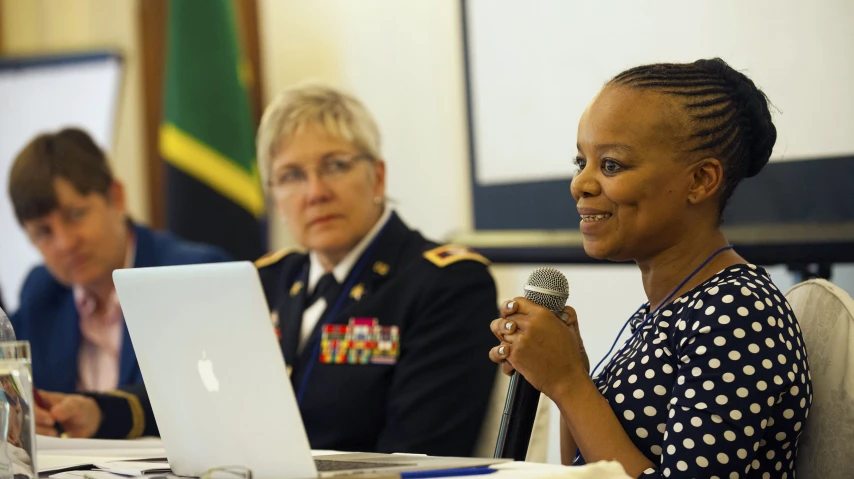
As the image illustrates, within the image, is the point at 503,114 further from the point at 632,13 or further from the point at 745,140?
the point at 745,140

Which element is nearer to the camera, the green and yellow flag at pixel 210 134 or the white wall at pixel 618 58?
the white wall at pixel 618 58

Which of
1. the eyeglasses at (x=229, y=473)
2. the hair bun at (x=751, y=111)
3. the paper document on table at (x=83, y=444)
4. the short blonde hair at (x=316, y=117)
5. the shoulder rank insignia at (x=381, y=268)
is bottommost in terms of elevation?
the paper document on table at (x=83, y=444)

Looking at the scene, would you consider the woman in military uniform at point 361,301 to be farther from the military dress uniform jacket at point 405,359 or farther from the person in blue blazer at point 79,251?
the person in blue blazer at point 79,251

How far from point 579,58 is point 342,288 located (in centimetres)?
104

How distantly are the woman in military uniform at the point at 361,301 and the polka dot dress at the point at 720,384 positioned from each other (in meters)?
0.68

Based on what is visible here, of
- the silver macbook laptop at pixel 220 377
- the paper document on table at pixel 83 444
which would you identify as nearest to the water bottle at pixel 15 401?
the silver macbook laptop at pixel 220 377

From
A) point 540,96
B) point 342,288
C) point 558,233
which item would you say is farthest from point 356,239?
point 540,96

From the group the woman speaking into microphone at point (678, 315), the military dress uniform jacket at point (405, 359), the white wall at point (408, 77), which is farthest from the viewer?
the white wall at point (408, 77)

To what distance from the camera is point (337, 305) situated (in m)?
2.23

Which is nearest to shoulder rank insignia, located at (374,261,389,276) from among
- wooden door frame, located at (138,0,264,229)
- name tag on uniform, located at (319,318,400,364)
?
name tag on uniform, located at (319,318,400,364)

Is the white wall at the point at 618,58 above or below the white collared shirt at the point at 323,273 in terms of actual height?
above

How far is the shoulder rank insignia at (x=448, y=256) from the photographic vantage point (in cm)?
214

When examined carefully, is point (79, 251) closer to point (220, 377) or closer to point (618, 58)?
point (618, 58)

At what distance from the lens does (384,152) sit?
3.46m
